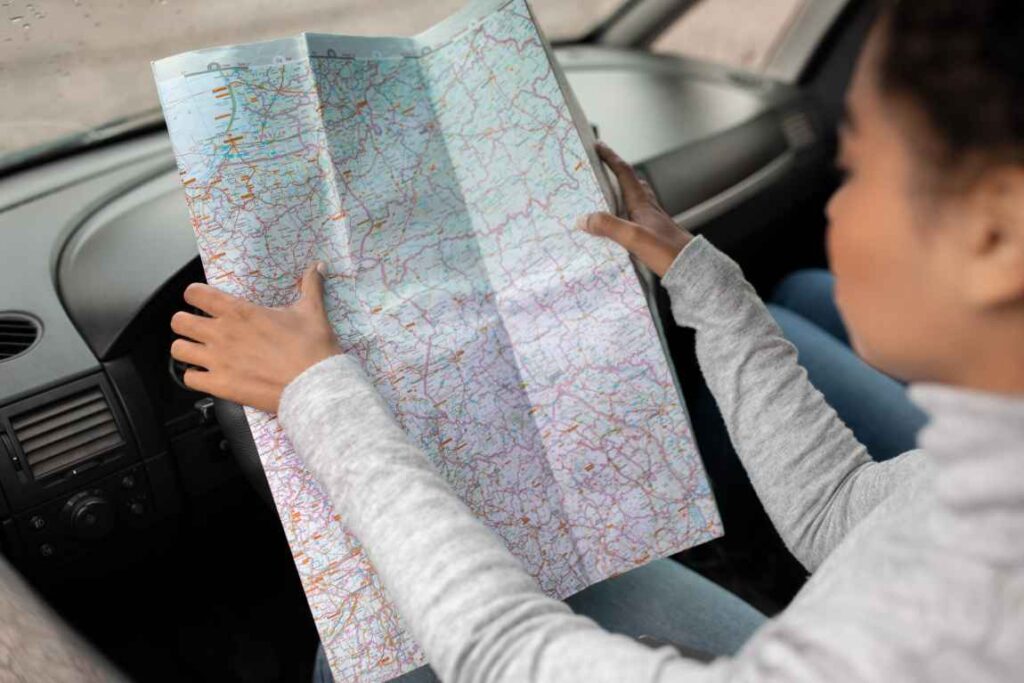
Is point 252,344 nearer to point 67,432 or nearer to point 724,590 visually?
point 67,432

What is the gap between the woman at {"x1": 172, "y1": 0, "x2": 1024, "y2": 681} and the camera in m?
0.45

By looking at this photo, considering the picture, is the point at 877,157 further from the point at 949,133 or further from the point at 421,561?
the point at 421,561

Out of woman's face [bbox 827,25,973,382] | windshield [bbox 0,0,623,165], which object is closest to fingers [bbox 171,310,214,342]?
woman's face [bbox 827,25,973,382]

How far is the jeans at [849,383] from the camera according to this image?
106 cm

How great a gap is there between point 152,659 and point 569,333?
80cm

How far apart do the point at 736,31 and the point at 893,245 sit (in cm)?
186

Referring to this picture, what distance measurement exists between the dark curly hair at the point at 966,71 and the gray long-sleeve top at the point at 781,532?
127 millimetres

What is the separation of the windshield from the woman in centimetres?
64

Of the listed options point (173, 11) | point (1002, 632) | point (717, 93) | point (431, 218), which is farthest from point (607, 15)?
point (1002, 632)

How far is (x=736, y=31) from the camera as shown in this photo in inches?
86.7

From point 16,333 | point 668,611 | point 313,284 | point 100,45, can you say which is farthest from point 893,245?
point 100,45

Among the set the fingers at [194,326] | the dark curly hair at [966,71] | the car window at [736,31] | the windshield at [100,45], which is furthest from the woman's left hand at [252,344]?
the car window at [736,31]

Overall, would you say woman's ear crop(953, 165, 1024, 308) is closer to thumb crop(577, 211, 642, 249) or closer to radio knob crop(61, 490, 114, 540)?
thumb crop(577, 211, 642, 249)

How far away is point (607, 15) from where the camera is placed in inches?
79.4
